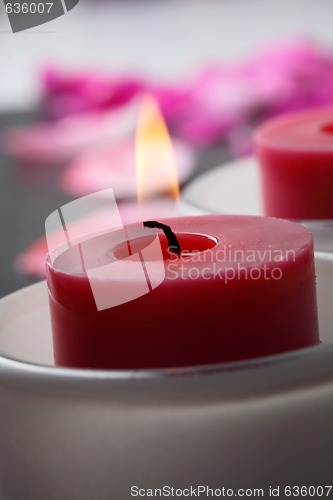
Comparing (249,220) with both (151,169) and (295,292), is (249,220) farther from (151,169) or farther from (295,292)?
(151,169)

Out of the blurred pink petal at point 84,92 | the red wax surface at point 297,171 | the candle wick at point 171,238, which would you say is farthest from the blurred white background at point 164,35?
the candle wick at point 171,238

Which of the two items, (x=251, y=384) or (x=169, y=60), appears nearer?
(x=251, y=384)

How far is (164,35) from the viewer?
2.30 m

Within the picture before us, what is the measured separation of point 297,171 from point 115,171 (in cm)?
51

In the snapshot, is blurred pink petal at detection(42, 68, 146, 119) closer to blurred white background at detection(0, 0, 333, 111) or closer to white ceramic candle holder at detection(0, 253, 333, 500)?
blurred white background at detection(0, 0, 333, 111)

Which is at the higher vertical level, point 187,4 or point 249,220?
point 249,220

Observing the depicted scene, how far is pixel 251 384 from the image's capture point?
0.31 m

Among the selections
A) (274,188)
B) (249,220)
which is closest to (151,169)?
(274,188)

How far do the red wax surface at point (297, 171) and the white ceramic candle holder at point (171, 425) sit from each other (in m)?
0.26

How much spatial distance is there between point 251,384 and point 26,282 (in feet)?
1.70

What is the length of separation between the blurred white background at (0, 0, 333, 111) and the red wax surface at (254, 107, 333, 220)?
1.05 metres

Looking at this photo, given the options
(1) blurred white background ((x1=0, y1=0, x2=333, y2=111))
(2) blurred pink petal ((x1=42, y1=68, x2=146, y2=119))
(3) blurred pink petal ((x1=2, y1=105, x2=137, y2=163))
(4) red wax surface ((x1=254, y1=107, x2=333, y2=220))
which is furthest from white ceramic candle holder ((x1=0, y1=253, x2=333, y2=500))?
(1) blurred white background ((x1=0, y1=0, x2=333, y2=111))

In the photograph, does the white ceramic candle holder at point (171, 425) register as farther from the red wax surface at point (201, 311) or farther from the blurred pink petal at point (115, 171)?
the blurred pink petal at point (115, 171)

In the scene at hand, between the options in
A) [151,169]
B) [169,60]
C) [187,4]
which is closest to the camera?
[151,169]
